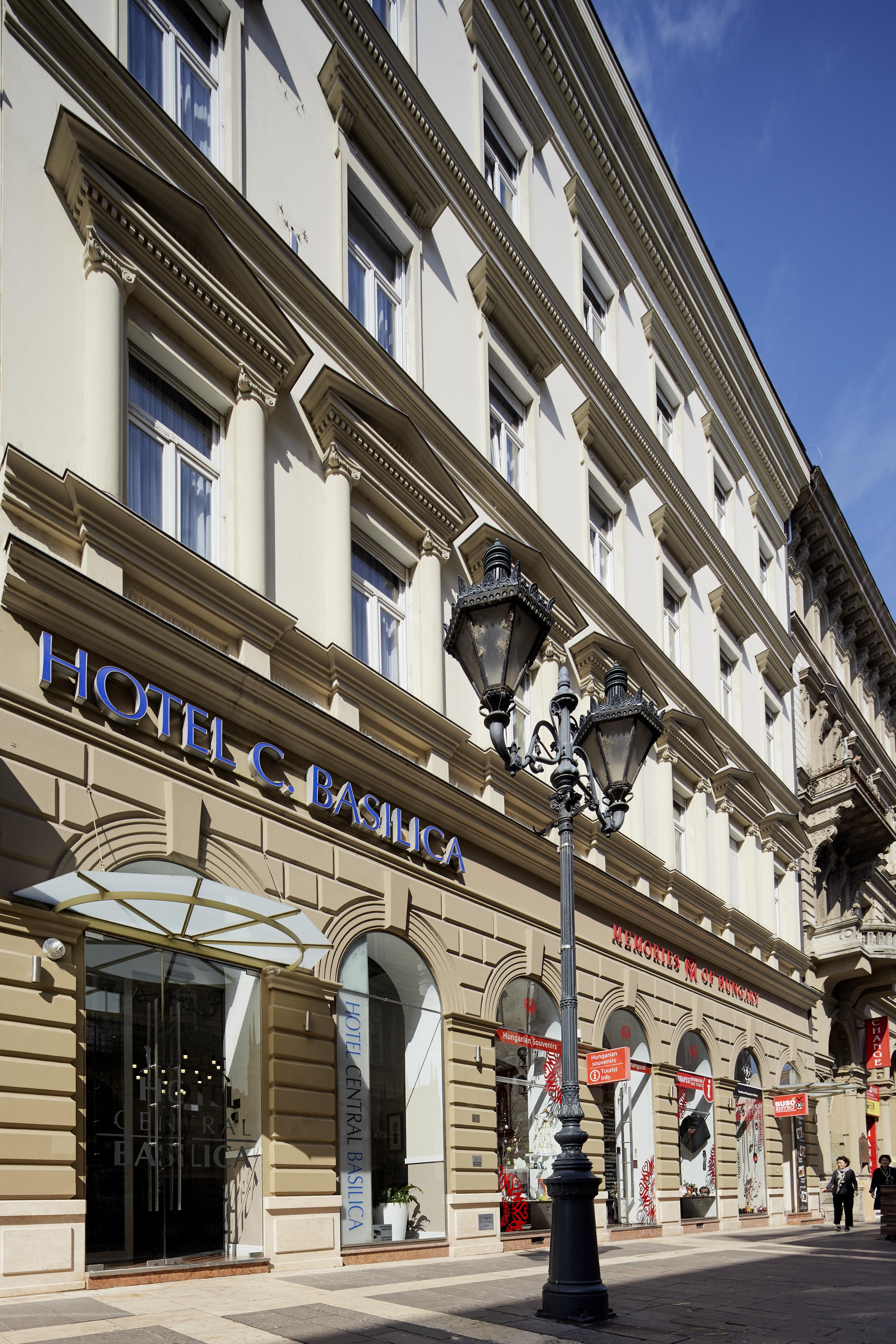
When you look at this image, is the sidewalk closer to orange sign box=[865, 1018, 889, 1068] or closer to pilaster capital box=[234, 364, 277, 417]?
pilaster capital box=[234, 364, 277, 417]

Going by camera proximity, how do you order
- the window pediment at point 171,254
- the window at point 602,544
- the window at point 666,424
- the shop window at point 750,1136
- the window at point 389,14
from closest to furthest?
1. the window pediment at point 171,254
2. the window at point 389,14
3. the window at point 602,544
4. the shop window at point 750,1136
5. the window at point 666,424

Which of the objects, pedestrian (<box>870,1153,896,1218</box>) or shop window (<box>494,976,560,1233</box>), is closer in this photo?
shop window (<box>494,976,560,1233</box>)

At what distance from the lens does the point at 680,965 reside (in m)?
24.7

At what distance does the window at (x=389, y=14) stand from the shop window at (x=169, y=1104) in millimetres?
13701

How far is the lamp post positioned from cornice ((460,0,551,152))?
1499 cm

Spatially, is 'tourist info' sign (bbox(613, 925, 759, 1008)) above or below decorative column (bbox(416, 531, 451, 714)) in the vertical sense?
below

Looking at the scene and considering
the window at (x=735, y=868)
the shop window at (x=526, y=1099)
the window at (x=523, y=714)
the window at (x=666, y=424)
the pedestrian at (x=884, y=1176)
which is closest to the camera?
the shop window at (x=526, y=1099)

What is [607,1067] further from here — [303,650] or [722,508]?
[722,508]

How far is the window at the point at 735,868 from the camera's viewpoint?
2931 cm

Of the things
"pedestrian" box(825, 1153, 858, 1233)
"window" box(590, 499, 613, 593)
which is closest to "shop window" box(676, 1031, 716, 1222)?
"pedestrian" box(825, 1153, 858, 1233)

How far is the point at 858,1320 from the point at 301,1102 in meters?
5.39

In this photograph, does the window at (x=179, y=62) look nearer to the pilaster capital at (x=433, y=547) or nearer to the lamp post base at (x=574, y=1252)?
the pilaster capital at (x=433, y=547)

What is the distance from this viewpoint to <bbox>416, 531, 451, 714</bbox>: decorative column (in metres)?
16.4

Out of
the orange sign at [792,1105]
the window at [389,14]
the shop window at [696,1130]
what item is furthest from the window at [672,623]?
the window at [389,14]
